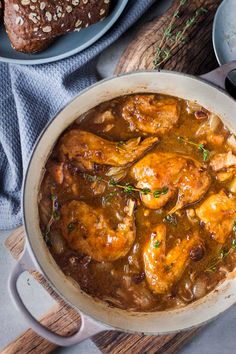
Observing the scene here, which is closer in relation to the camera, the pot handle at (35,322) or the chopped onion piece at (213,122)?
the pot handle at (35,322)

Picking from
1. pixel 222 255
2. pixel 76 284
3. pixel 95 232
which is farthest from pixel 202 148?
pixel 76 284

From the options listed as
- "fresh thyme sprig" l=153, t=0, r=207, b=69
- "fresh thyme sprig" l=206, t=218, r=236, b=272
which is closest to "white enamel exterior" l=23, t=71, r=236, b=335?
"fresh thyme sprig" l=206, t=218, r=236, b=272

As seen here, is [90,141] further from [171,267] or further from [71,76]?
[171,267]

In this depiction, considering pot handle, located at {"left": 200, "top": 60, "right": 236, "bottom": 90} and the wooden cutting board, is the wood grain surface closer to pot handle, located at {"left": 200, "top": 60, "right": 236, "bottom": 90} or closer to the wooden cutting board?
the wooden cutting board

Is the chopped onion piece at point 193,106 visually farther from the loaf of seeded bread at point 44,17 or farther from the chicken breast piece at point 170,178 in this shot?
the loaf of seeded bread at point 44,17

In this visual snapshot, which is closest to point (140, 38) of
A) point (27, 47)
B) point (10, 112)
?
point (27, 47)

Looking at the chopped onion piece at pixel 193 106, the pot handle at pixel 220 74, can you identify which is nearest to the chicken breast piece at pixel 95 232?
the chopped onion piece at pixel 193 106
